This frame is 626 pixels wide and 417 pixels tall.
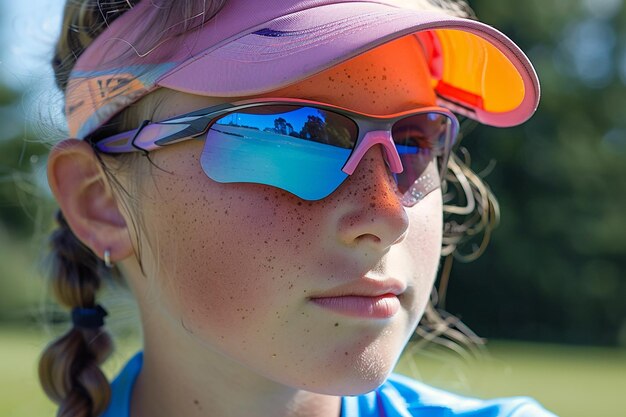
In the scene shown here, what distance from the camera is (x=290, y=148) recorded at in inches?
75.3

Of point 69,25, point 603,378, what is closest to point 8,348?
point 603,378

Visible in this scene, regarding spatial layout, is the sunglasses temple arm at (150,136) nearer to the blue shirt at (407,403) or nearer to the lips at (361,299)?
the lips at (361,299)

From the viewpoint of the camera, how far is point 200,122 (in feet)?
6.46

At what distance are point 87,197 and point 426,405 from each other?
114 centimetres

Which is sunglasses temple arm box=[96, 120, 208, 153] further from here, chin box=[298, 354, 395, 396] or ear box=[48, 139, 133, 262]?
chin box=[298, 354, 395, 396]

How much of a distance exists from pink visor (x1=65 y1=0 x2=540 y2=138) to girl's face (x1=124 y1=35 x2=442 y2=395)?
9 centimetres

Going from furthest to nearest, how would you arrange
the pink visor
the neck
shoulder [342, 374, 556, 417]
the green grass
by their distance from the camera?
the green grass
shoulder [342, 374, 556, 417]
the neck
the pink visor

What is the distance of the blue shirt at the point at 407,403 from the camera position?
2.32 meters

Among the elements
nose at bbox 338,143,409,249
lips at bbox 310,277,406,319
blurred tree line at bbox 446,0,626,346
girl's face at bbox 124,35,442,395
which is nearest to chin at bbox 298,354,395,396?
girl's face at bbox 124,35,442,395

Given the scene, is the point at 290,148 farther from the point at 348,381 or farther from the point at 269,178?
the point at 348,381

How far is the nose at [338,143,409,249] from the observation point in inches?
73.8

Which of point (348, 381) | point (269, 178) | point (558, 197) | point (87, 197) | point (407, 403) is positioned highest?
point (269, 178)

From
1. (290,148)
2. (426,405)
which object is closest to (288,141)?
(290,148)

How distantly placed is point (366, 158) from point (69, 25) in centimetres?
107
